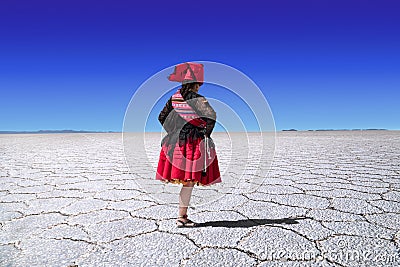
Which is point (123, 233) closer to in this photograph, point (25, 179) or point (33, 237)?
point (33, 237)

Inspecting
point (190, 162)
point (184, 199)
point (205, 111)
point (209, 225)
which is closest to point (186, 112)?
point (205, 111)

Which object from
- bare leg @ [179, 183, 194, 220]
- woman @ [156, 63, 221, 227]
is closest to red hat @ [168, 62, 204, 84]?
woman @ [156, 63, 221, 227]

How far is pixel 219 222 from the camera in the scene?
1765 millimetres

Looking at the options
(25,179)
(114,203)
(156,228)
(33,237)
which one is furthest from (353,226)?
(25,179)

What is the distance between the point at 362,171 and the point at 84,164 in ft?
10.5

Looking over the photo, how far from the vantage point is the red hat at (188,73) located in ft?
5.39

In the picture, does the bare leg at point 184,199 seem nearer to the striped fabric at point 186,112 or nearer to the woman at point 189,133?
the woman at point 189,133

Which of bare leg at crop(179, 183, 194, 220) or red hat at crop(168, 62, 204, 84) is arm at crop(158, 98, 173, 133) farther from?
bare leg at crop(179, 183, 194, 220)

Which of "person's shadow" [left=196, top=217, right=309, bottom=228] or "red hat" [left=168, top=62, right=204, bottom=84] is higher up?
"red hat" [left=168, top=62, right=204, bottom=84]

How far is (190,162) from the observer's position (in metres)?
1.67

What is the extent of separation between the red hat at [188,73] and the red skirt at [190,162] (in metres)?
0.31

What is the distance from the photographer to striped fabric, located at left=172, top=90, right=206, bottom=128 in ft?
5.47

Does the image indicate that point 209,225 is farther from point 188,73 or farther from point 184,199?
point 188,73

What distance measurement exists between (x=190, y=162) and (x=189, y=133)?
0.15m
